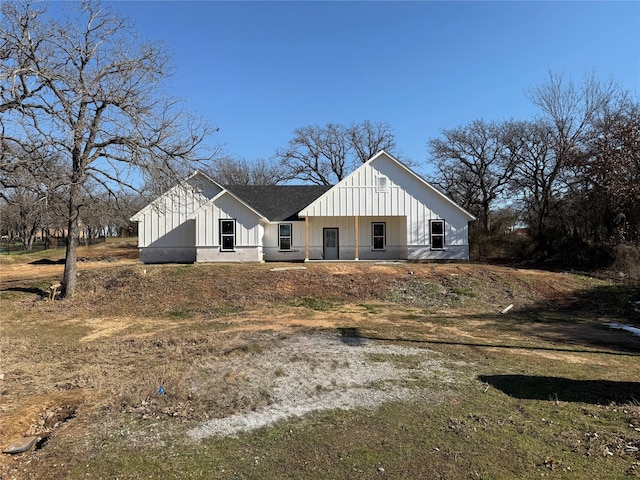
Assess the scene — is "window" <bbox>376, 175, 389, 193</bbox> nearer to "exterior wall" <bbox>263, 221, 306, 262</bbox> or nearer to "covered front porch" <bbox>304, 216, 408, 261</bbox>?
"covered front porch" <bbox>304, 216, 408, 261</bbox>

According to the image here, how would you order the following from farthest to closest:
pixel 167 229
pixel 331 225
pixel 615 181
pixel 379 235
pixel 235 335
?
1. pixel 379 235
2. pixel 331 225
3. pixel 167 229
4. pixel 615 181
5. pixel 235 335

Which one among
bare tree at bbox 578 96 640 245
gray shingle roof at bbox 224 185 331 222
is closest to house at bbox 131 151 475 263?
gray shingle roof at bbox 224 185 331 222

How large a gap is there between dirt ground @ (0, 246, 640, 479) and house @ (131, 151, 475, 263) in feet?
9.80

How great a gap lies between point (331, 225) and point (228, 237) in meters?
6.20

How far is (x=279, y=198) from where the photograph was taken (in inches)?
1120

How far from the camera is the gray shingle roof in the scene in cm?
2631

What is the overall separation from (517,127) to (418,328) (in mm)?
33088

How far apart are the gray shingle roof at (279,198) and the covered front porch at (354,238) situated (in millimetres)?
1779

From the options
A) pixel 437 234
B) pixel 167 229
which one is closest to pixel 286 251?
pixel 167 229

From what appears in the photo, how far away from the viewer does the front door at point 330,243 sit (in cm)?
2572

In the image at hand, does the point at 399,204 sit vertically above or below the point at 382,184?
below

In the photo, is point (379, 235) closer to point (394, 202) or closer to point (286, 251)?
point (394, 202)

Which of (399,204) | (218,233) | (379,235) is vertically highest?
(399,204)

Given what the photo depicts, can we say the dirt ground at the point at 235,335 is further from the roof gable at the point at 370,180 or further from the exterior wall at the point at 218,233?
the roof gable at the point at 370,180
